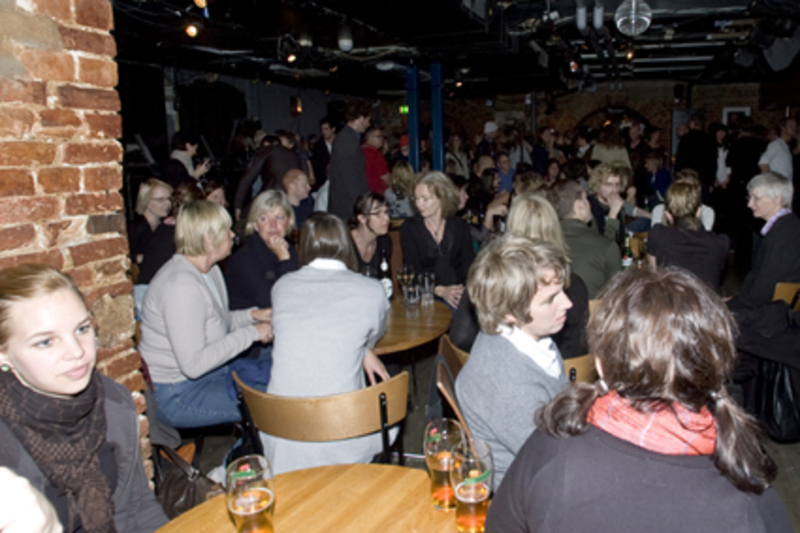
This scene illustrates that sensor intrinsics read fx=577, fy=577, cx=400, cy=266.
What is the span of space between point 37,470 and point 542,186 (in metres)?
4.55

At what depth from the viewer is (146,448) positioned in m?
2.00

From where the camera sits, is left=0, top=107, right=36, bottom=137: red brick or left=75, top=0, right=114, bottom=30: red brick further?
left=75, top=0, right=114, bottom=30: red brick

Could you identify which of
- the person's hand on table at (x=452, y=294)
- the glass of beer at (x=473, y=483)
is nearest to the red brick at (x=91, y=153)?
the glass of beer at (x=473, y=483)

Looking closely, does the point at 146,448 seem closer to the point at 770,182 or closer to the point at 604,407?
the point at 604,407

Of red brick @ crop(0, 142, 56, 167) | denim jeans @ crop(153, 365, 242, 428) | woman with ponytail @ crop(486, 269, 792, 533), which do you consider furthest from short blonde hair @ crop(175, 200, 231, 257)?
woman with ponytail @ crop(486, 269, 792, 533)

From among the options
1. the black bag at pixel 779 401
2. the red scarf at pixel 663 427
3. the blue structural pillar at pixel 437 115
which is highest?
the blue structural pillar at pixel 437 115

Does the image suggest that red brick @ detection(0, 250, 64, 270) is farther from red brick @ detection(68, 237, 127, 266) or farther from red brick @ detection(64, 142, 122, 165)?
red brick @ detection(64, 142, 122, 165)

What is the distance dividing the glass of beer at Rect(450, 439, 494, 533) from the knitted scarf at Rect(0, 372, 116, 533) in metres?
0.95

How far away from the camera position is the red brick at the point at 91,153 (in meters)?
1.71

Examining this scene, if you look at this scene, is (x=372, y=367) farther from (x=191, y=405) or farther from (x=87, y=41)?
(x=87, y=41)

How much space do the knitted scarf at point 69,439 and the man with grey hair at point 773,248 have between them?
10.9 feet

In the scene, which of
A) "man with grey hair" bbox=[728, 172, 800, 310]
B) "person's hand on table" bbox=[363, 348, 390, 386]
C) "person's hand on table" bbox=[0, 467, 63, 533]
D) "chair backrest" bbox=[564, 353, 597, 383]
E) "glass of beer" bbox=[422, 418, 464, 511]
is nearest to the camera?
"person's hand on table" bbox=[0, 467, 63, 533]

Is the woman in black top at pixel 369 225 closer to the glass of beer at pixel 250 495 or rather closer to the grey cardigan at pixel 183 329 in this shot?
the grey cardigan at pixel 183 329

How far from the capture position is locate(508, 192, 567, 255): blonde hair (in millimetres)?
2871
